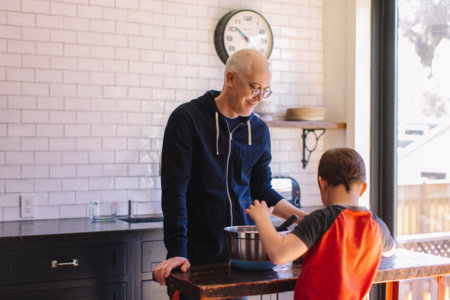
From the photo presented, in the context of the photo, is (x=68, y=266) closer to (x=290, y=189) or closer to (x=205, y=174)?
(x=205, y=174)

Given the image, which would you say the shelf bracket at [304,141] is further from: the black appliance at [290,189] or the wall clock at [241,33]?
the wall clock at [241,33]

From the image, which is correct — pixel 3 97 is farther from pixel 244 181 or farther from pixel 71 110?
pixel 244 181

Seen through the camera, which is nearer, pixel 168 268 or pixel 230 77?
pixel 168 268

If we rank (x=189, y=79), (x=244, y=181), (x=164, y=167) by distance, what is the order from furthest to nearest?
1. (x=189, y=79)
2. (x=244, y=181)
3. (x=164, y=167)

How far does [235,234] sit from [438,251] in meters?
2.08

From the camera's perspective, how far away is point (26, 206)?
358cm

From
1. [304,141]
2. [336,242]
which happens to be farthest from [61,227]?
[304,141]

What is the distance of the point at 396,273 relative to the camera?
209 cm

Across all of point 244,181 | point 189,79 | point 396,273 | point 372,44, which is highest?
point 372,44

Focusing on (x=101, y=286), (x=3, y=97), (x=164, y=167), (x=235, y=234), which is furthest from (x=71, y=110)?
(x=235, y=234)

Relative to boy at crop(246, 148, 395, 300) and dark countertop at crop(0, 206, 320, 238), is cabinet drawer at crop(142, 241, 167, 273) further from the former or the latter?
boy at crop(246, 148, 395, 300)

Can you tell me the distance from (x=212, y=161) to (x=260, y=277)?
24.2 inches

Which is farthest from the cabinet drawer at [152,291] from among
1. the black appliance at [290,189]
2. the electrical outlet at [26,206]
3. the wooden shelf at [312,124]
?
the wooden shelf at [312,124]

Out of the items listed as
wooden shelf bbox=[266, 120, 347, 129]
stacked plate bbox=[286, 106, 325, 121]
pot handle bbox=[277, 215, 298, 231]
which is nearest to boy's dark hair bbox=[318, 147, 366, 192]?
pot handle bbox=[277, 215, 298, 231]
